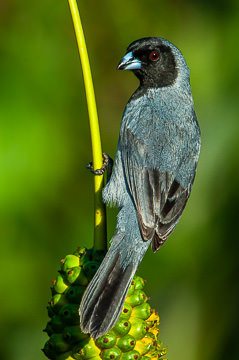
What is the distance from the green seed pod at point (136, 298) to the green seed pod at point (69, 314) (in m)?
0.21

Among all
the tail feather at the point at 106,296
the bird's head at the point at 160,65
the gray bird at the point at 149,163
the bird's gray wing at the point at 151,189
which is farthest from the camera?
the bird's head at the point at 160,65

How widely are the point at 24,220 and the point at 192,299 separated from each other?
1182 millimetres

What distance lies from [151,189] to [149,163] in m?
0.18

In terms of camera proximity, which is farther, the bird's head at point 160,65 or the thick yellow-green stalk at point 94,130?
the bird's head at point 160,65

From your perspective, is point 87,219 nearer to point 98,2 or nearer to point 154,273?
point 154,273

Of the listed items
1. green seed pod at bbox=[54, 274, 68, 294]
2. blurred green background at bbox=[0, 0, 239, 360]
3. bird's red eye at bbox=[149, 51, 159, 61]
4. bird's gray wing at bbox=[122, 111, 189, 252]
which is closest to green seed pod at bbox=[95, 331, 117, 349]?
green seed pod at bbox=[54, 274, 68, 294]

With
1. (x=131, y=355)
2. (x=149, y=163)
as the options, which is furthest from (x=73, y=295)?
(x=149, y=163)

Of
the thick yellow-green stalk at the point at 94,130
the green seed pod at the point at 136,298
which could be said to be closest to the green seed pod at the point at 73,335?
the green seed pod at the point at 136,298

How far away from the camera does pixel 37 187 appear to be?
4.16 meters

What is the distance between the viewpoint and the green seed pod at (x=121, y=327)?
2.44 meters

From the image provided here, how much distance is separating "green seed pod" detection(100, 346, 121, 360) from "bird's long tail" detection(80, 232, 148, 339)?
2.5 inches

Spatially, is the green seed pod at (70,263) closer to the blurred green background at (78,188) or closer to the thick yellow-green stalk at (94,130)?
the thick yellow-green stalk at (94,130)

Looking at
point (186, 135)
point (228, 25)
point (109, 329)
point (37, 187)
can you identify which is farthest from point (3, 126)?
point (109, 329)

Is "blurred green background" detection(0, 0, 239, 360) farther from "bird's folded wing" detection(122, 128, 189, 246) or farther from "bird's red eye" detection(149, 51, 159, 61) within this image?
"bird's folded wing" detection(122, 128, 189, 246)
